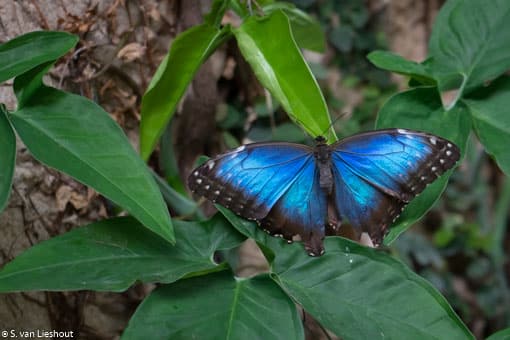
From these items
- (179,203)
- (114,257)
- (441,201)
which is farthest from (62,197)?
(441,201)

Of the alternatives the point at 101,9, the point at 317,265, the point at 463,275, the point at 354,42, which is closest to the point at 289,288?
the point at 317,265

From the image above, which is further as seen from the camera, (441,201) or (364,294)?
(441,201)

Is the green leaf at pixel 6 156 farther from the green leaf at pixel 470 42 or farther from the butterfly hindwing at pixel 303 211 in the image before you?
the green leaf at pixel 470 42

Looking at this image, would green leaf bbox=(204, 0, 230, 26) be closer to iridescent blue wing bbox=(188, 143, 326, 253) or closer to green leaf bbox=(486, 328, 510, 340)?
iridescent blue wing bbox=(188, 143, 326, 253)

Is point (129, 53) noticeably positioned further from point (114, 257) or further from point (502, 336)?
point (502, 336)

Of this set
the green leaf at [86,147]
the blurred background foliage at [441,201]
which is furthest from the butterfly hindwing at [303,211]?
the blurred background foliage at [441,201]

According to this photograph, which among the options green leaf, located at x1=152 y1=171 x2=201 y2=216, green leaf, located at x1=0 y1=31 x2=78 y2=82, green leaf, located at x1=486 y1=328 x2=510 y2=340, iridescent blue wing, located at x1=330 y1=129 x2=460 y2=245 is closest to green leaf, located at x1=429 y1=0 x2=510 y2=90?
iridescent blue wing, located at x1=330 y1=129 x2=460 y2=245
